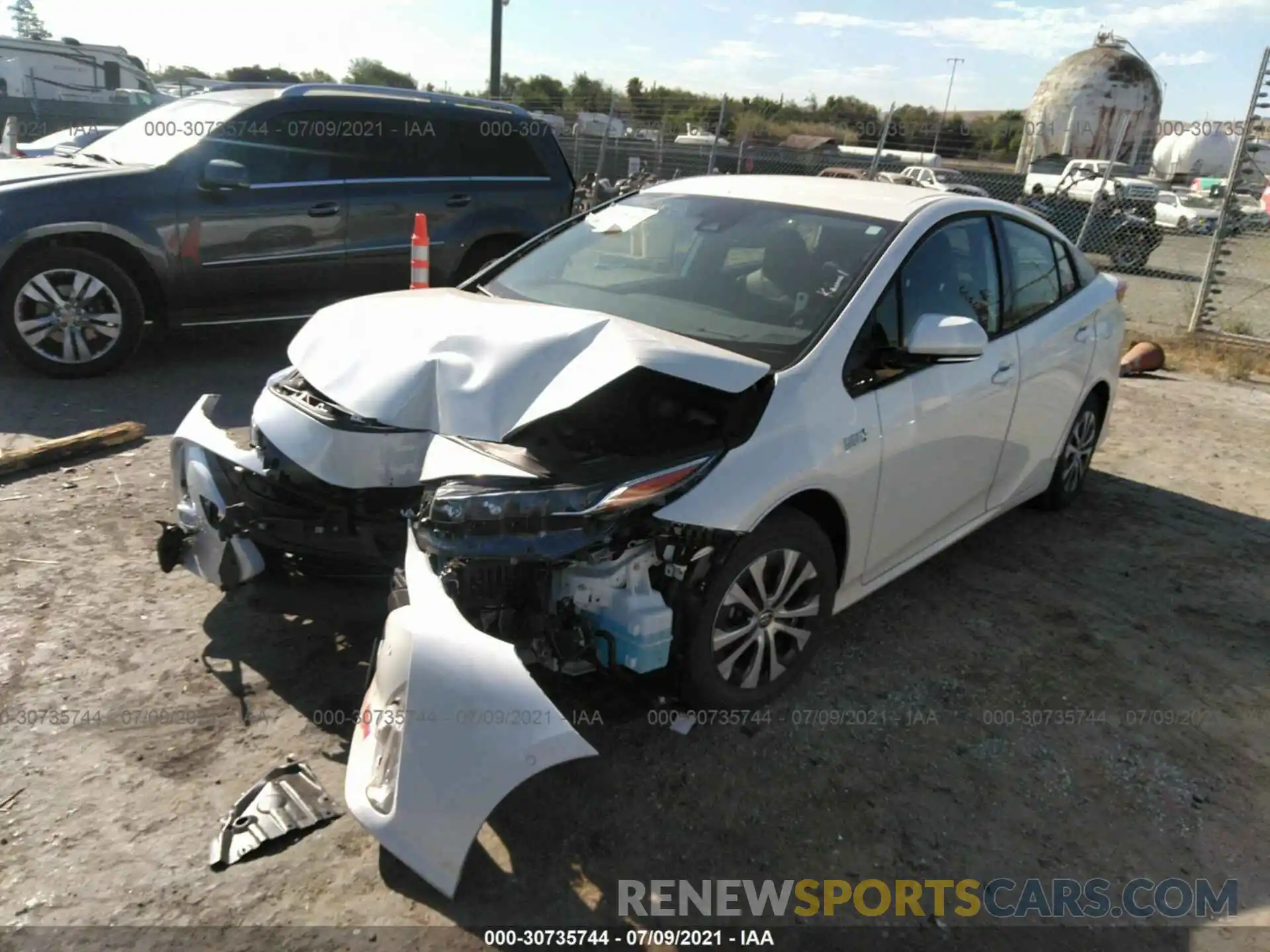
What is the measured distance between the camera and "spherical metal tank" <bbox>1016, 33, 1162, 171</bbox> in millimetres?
39688

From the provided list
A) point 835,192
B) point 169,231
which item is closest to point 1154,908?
point 835,192

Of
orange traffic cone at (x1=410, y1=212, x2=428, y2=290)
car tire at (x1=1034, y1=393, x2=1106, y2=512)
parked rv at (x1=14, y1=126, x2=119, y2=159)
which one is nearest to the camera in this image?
car tire at (x1=1034, y1=393, x2=1106, y2=512)

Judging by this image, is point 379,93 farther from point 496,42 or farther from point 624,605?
point 496,42

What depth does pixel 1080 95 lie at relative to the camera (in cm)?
4175

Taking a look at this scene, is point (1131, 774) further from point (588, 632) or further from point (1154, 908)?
point (588, 632)

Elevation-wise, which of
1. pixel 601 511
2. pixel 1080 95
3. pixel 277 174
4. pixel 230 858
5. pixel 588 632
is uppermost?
pixel 1080 95

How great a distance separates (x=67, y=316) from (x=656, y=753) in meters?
5.32

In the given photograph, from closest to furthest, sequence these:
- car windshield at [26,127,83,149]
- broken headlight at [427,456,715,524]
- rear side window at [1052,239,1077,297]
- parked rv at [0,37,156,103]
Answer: broken headlight at [427,456,715,524] → rear side window at [1052,239,1077,297] → car windshield at [26,127,83,149] → parked rv at [0,37,156,103]

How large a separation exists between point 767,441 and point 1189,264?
22368mm

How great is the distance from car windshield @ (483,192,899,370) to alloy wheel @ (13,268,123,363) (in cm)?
356

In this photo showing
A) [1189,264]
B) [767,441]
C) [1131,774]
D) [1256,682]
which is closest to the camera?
[767,441]

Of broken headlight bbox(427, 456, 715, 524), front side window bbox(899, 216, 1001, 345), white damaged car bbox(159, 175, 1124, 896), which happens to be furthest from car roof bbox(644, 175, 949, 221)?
broken headlight bbox(427, 456, 715, 524)

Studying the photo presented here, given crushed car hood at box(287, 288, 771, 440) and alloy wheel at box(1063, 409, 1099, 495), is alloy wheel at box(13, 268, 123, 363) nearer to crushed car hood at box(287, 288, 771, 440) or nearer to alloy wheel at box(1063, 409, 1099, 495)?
crushed car hood at box(287, 288, 771, 440)

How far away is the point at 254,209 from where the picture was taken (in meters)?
6.63
